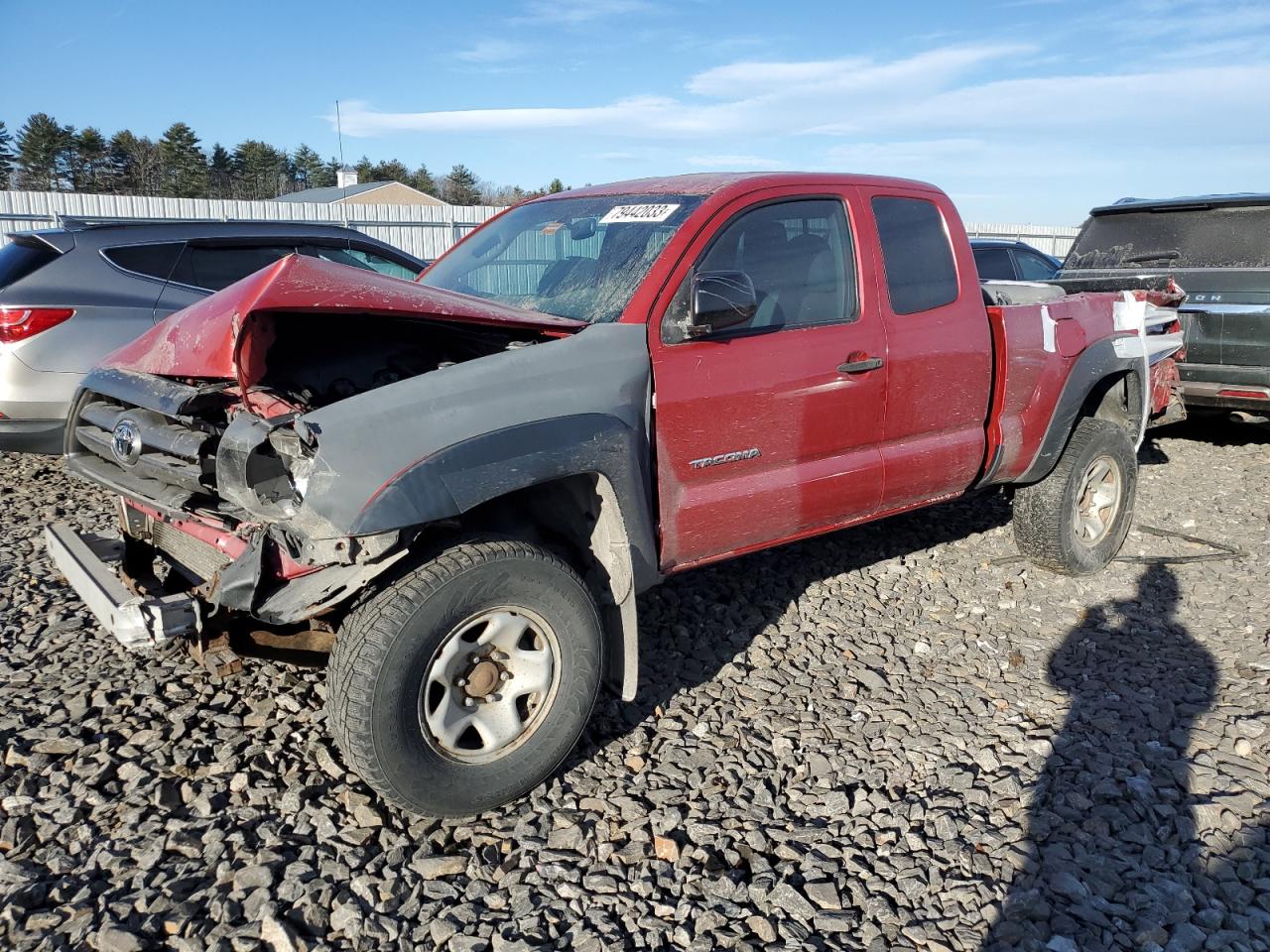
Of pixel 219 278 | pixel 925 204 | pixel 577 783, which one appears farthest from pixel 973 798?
pixel 219 278

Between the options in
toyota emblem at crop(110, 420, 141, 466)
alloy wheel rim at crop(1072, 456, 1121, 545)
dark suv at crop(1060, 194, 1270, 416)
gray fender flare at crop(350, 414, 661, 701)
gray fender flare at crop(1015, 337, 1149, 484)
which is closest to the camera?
gray fender flare at crop(350, 414, 661, 701)

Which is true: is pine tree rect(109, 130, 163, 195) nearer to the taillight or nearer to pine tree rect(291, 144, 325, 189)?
pine tree rect(291, 144, 325, 189)

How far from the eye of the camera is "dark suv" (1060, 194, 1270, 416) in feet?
22.2

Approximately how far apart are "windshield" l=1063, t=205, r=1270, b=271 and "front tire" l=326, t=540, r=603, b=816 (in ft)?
21.7

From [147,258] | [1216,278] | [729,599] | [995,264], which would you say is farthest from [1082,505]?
[147,258]

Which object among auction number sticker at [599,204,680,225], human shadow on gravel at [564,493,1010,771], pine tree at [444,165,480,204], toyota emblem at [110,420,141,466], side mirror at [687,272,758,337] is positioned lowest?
human shadow on gravel at [564,493,1010,771]

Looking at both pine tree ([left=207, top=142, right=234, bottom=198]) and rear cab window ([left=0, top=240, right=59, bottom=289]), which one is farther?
pine tree ([left=207, top=142, right=234, bottom=198])

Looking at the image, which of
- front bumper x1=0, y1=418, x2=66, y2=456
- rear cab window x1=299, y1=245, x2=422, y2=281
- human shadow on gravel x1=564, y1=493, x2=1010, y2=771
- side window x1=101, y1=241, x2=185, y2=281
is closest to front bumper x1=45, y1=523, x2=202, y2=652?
human shadow on gravel x1=564, y1=493, x2=1010, y2=771

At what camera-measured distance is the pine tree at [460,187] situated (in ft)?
194

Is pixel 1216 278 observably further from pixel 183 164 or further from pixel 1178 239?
pixel 183 164

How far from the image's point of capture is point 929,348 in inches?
156

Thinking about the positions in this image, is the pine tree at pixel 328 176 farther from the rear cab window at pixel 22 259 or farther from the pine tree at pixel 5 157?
the rear cab window at pixel 22 259

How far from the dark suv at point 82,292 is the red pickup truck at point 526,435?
2.39m

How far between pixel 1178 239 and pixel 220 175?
215 feet
